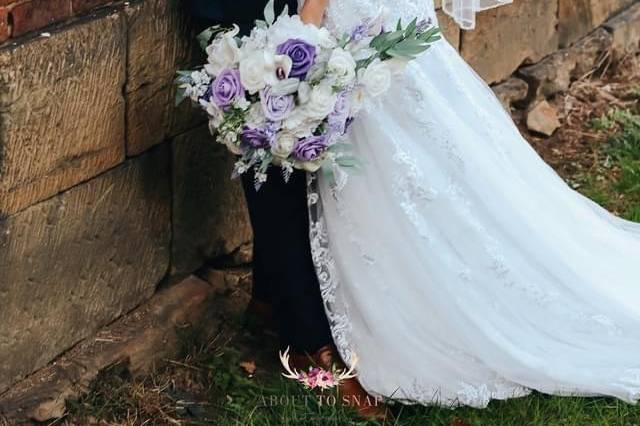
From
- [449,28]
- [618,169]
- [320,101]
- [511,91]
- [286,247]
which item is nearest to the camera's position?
[320,101]

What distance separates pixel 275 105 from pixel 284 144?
0.31 ft

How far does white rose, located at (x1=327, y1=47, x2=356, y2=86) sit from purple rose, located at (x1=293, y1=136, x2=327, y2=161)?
149 millimetres

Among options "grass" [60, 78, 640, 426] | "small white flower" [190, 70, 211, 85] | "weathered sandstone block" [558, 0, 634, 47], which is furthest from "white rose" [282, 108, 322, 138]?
"weathered sandstone block" [558, 0, 634, 47]

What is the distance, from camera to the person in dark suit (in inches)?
139

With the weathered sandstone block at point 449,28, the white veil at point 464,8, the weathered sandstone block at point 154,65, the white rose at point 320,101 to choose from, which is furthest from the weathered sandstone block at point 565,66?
the white rose at point 320,101

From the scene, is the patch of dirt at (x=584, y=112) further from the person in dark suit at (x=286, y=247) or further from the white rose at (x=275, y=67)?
the white rose at (x=275, y=67)

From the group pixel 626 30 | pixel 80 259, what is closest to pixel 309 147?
pixel 80 259

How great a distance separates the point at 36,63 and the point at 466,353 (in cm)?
138

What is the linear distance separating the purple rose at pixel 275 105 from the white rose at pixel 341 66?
0.12m

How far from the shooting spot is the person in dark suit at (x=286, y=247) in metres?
3.54

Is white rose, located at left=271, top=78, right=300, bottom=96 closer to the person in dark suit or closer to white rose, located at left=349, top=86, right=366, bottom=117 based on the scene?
white rose, located at left=349, top=86, right=366, bottom=117

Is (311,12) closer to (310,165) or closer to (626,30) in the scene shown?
(310,165)

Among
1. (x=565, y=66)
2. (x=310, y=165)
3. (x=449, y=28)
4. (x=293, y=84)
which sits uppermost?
(x=293, y=84)

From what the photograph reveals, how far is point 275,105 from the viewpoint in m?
3.15
